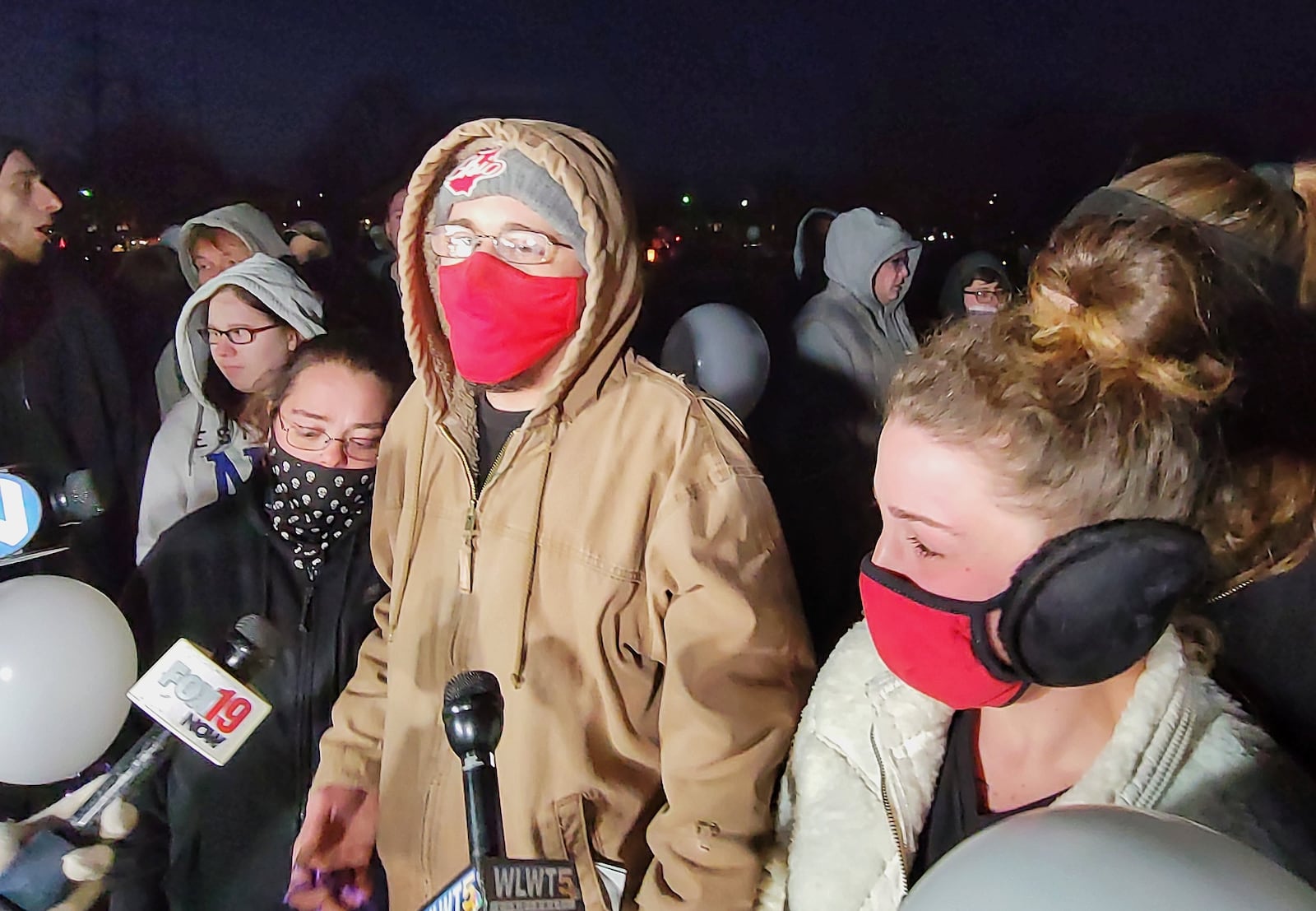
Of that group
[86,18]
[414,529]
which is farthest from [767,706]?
[86,18]

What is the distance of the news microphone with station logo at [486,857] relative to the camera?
3.17ft

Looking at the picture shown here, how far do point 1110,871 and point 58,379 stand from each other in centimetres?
138

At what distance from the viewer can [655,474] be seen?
1.21 meters

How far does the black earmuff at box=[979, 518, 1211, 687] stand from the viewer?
923 millimetres

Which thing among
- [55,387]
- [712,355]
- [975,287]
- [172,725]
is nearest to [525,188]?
[712,355]

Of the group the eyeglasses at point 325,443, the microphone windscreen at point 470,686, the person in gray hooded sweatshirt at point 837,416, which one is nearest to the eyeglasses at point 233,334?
the eyeglasses at point 325,443

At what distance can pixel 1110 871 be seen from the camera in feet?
2.47

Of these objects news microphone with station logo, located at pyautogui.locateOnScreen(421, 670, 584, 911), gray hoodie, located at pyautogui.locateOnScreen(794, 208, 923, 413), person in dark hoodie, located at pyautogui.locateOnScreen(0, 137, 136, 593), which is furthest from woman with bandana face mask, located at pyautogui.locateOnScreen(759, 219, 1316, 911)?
person in dark hoodie, located at pyautogui.locateOnScreen(0, 137, 136, 593)

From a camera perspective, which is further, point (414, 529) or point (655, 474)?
point (414, 529)

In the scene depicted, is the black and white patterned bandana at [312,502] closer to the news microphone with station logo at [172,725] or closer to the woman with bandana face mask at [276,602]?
the woman with bandana face mask at [276,602]

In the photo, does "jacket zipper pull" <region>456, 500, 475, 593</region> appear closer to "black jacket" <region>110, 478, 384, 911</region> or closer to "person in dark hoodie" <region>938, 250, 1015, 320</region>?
"black jacket" <region>110, 478, 384, 911</region>

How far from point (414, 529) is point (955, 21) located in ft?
2.90

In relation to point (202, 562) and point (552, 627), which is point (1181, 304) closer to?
point (552, 627)

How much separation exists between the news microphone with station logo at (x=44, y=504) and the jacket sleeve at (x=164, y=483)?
0.08 metres
